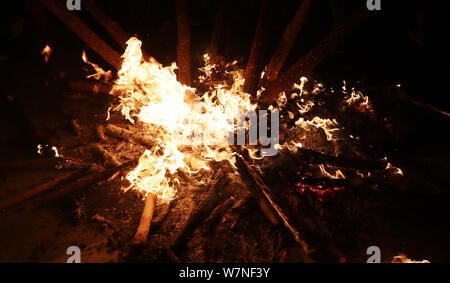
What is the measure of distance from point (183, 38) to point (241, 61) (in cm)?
324

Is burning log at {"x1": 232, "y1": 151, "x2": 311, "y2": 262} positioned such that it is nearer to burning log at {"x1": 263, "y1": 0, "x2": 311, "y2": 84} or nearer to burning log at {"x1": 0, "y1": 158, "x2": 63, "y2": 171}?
burning log at {"x1": 263, "y1": 0, "x2": 311, "y2": 84}

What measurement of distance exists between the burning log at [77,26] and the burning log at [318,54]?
2843mm

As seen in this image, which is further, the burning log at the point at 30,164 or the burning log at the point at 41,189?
the burning log at the point at 30,164

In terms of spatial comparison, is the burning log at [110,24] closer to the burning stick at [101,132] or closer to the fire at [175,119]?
the fire at [175,119]

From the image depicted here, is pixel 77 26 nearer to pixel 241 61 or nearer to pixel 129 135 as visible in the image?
pixel 129 135

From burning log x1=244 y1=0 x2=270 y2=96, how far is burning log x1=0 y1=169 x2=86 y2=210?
128 inches

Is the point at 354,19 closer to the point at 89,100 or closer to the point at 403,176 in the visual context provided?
the point at 403,176

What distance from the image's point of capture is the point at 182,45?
4254 mm

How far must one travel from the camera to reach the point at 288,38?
4.73 m

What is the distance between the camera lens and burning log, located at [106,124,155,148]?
4.68 m

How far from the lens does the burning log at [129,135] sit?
4.68 m

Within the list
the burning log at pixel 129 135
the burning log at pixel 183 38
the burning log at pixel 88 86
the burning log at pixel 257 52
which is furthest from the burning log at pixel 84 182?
the burning log at pixel 88 86

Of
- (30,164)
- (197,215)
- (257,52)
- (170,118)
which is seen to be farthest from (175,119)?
(30,164)
